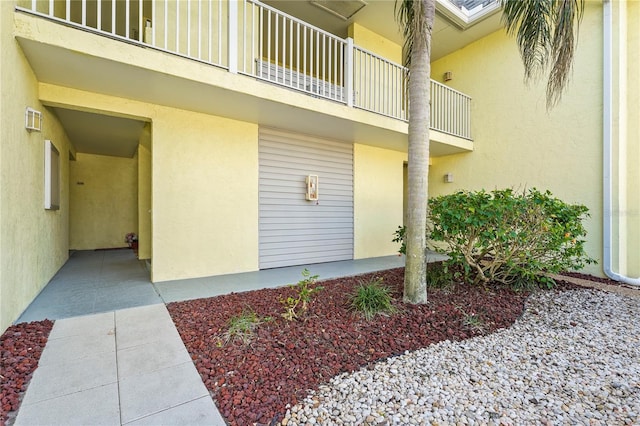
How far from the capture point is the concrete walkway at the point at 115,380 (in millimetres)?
1899

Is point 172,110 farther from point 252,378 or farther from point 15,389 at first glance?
point 252,378

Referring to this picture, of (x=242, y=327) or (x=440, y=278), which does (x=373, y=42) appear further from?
(x=242, y=327)

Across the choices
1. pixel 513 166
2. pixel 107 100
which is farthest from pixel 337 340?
pixel 513 166

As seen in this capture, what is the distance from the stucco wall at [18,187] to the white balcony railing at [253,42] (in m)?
0.70

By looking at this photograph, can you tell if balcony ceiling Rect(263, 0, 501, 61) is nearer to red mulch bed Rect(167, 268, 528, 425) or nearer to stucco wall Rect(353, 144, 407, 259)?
stucco wall Rect(353, 144, 407, 259)

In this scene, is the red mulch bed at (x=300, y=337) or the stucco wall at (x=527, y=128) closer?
the red mulch bed at (x=300, y=337)

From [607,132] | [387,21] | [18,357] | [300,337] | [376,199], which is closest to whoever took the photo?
Answer: [18,357]

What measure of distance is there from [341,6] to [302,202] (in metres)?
4.54

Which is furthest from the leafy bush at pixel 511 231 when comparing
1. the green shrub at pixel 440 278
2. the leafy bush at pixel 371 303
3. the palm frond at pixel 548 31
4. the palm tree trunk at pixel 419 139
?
the palm frond at pixel 548 31

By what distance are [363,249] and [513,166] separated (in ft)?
14.3

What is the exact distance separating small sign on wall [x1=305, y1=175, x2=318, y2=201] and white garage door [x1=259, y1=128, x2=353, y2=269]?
0.46 ft

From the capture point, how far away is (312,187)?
6.58 metres

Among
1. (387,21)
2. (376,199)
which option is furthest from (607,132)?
(387,21)

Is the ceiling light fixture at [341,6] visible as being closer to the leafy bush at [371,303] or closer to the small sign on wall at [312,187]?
the small sign on wall at [312,187]
